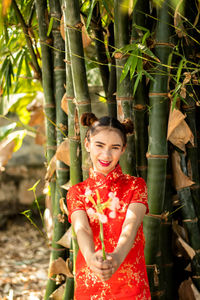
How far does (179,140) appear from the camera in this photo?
1397 mm

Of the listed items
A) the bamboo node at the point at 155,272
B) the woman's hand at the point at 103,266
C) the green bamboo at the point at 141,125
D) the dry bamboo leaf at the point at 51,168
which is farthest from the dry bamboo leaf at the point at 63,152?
the woman's hand at the point at 103,266

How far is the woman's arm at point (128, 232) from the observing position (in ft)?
3.05

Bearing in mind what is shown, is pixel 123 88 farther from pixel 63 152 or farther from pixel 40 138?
pixel 40 138

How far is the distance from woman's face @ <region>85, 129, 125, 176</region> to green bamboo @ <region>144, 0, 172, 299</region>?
0.26 meters

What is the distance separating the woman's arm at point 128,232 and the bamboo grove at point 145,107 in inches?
11.1

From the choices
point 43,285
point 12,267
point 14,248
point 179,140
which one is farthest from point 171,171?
point 14,248

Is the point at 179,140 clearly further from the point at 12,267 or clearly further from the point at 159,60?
the point at 12,267

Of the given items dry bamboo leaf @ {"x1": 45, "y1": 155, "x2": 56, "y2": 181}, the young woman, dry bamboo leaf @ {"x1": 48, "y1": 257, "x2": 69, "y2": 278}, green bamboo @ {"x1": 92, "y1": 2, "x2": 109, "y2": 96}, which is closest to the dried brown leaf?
the young woman

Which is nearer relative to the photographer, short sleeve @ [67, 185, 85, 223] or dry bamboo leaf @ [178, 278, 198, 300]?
short sleeve @ [67, 185, 85, 223]

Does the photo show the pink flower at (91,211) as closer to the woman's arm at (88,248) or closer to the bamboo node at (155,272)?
the woman's arm at (88,248)

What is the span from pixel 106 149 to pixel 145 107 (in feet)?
1.35

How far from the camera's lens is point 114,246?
41.2 inches

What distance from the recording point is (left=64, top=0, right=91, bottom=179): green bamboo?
1.28 m

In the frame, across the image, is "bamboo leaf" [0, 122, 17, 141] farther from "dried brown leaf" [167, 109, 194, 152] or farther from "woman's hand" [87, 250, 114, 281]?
"woman's hand" [87, 250, 114, 281]
